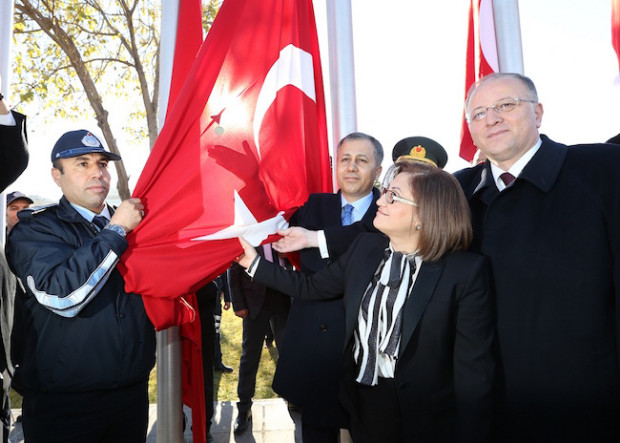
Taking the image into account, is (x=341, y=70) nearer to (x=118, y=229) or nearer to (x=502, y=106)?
(x=502, y=106)

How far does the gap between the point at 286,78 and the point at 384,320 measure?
1.65 m

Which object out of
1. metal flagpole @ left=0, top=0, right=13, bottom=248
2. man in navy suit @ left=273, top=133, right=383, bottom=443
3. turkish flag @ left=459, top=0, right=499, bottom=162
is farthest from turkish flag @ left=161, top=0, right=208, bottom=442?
turkish flag @ left=459, top=0, right=499, bottom=162

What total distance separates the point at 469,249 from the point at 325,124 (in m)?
1.41

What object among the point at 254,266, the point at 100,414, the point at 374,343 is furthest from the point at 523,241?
the point at 100,414

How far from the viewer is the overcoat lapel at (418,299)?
1.97 m

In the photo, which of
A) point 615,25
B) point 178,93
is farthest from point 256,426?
point 615,25

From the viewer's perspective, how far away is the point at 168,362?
9.32 ft

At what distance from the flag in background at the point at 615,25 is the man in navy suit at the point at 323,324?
225 cm

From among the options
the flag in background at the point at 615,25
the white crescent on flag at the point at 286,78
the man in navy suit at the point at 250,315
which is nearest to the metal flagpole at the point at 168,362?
the white crescent on flag at the point at 286,78

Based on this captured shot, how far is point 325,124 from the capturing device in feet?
10.3

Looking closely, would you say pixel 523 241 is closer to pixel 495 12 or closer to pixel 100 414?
pixel 100 414

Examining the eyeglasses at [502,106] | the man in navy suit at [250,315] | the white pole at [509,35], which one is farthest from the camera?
the man in navy suit at [250,315]

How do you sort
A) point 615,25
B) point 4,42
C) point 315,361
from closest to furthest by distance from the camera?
point 315,361 → point 4,42 → point 615,25

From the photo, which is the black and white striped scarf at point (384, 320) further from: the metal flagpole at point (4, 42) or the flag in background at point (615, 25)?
the flag in background at point (615, 25)
